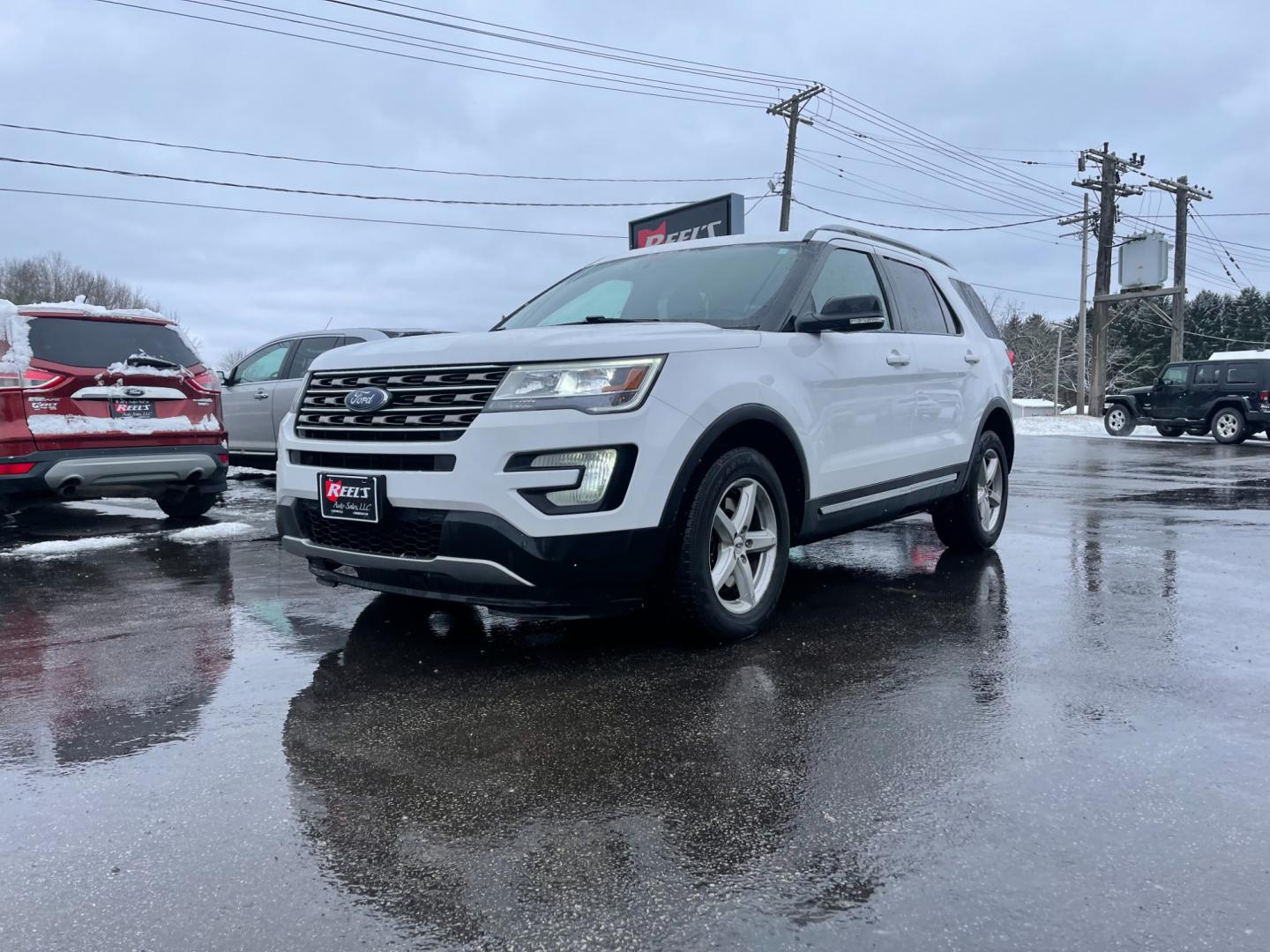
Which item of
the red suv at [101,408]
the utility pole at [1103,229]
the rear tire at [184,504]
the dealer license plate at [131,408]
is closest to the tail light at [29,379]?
the red suv at [101,408]

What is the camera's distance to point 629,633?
4.41 meters

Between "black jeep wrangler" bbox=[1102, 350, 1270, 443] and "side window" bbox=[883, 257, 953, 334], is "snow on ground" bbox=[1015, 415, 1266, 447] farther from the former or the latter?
"side window" bbox=[883, 257, 953, 334]

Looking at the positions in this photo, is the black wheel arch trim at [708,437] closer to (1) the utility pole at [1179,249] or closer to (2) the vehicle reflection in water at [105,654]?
(2) the vehicle reflection in water at [105,654]

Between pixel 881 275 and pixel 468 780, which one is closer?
pixel 468 780

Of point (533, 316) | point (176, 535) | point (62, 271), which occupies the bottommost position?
point (176, 535)

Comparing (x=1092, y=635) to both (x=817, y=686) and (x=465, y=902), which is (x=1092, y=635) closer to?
(x=817, y=686)

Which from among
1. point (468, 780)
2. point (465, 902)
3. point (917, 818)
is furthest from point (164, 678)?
point (917, 818)

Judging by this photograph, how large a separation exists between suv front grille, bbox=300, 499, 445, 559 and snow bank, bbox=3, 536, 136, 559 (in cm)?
376

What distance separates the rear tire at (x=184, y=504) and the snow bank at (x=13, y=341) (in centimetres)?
174

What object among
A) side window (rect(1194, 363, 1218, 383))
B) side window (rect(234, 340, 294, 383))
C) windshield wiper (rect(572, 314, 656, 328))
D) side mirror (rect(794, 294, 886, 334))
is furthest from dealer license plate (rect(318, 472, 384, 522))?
side window (rect(1194, 363, 1218, 383))

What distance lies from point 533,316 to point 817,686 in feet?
8.98

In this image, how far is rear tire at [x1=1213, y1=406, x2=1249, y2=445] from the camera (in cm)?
2183

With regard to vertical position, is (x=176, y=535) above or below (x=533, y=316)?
below

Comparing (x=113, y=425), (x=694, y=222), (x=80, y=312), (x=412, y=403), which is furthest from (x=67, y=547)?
(x=694, y=222)
